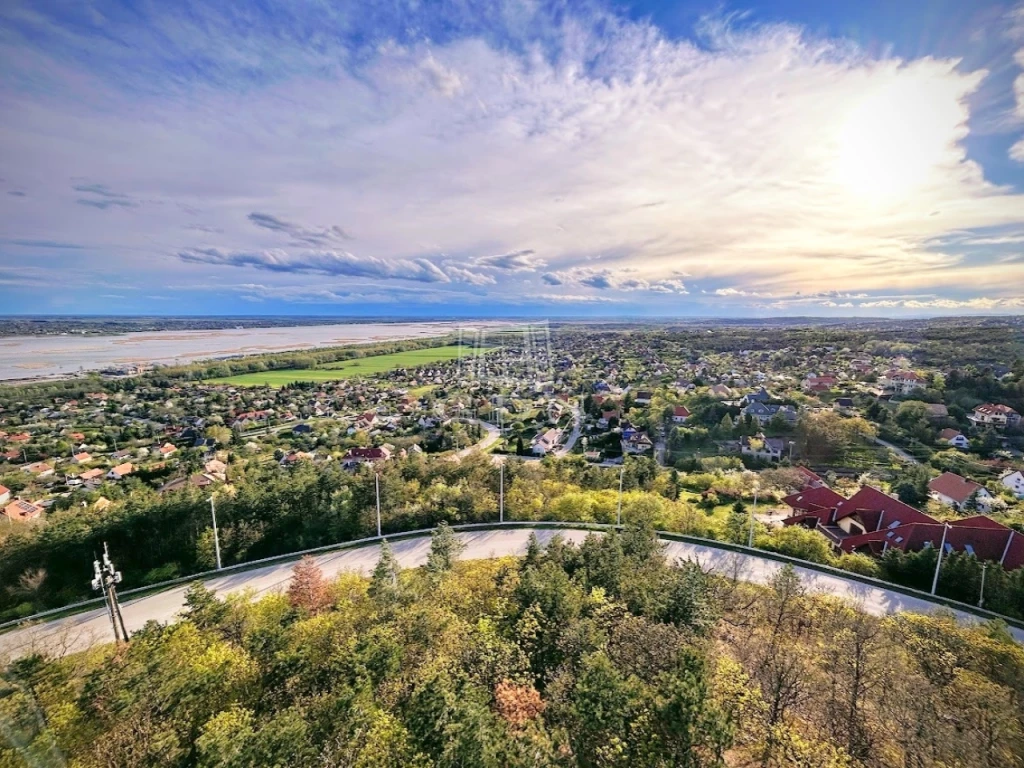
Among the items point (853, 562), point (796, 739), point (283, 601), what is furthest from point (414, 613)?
point (853, 562)

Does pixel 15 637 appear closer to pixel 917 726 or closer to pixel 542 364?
pixel 917 726

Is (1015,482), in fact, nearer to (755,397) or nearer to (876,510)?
(876,510)

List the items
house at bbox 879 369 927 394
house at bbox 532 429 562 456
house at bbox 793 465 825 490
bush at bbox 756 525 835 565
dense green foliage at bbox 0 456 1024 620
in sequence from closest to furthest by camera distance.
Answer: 1. dense green foliage at bbox 0 456 1024 620
2. bush at bbox 756 525 835 565
3. house at bbox 793 465 825 490
4. house at bbox 532 429 562 456
5. house at bbox 879 369 927 394

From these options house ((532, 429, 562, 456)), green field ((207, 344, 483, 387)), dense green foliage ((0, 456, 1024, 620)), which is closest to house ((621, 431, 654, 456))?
house ((532, 429, 562, 456))

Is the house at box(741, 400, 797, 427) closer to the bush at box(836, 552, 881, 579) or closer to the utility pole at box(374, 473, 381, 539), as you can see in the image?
the bush at box(836, 552, 881, 579)

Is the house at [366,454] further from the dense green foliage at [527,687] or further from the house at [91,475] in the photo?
the dense green foliage at [527,687]
